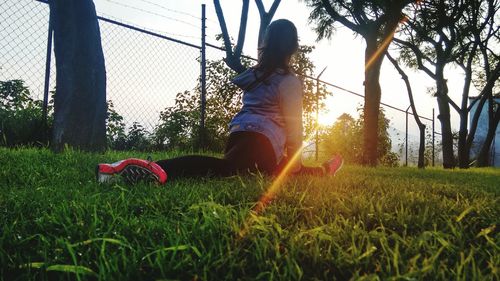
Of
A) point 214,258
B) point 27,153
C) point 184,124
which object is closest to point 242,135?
point 214,258

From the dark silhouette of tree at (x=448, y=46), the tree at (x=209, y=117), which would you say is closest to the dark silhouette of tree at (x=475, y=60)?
the dark silhouette of tree at (x=448, y=46)

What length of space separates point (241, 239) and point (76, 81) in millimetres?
4349

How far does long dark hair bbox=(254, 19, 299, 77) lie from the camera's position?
3162 mm

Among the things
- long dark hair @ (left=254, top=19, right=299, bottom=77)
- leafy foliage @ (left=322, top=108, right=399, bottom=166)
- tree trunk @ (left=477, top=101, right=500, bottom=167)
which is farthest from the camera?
tree trunk @ (left=477, top=101, right=500, bottom=167)

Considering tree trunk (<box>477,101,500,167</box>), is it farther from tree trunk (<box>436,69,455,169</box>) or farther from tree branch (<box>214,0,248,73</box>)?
tree branch (<box>214,0,248,73</box>)

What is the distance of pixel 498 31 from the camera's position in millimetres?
13719

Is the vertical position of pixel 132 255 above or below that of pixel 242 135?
below

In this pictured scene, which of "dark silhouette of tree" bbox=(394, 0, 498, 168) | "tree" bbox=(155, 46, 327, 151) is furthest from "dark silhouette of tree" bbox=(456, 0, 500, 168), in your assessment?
"tree" bbox=(155, 46, 327, 151)

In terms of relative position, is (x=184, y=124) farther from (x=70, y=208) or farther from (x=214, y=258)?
(x=214, y=258)

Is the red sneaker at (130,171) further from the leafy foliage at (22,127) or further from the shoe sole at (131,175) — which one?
the leafy foliage at (22,127)

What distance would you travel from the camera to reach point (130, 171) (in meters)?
2.68

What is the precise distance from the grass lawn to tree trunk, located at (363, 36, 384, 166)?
642 cm

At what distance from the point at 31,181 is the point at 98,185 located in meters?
0.74

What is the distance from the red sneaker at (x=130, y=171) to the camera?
2654 millimetres
